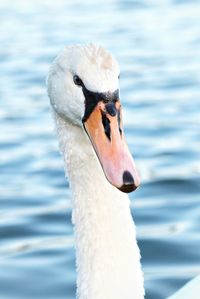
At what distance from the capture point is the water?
6.50 m

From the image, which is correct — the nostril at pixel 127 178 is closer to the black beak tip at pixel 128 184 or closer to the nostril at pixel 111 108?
the black beak tip at pixel 128 184

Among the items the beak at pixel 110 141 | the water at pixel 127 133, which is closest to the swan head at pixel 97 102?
the beak at pixel 110 141

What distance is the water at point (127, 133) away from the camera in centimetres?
650

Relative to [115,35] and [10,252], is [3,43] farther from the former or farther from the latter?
[10,252]

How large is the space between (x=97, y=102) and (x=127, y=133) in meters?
5.20

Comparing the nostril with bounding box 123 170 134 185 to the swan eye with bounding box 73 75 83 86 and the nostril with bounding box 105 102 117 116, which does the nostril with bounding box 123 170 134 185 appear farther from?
the swan eye with bounding box 73 75 83 86

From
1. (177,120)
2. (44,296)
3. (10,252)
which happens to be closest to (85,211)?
(44,296)

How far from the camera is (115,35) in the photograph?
13391mm

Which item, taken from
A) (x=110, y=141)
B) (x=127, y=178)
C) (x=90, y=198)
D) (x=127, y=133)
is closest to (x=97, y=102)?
(x=110, y=141)

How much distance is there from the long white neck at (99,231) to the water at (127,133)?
155 centimetres

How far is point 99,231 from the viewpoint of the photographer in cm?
451

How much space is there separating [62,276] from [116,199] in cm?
188

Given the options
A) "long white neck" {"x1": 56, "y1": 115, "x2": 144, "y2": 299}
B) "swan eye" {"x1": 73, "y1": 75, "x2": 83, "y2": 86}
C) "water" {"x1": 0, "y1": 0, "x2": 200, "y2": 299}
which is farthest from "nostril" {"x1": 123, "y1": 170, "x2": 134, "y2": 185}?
"water" {"x1": 0, "y1": 0, "x2": 200, "y2": 299}

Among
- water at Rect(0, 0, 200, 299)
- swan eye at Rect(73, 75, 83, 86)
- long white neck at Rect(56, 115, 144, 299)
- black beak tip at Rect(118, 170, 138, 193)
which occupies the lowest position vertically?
black beak tip at Rect(118, 170, 138, 193)
